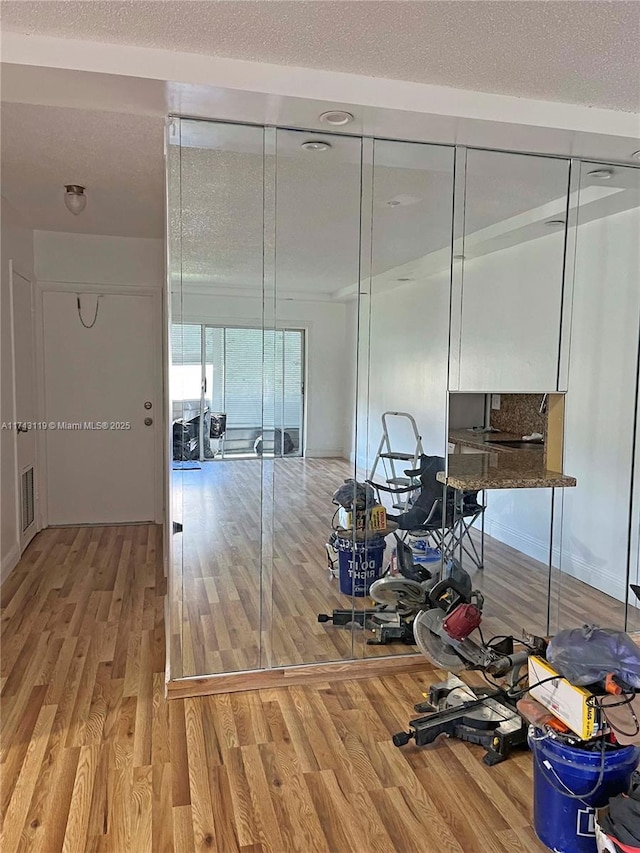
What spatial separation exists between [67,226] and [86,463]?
1894 millimetres

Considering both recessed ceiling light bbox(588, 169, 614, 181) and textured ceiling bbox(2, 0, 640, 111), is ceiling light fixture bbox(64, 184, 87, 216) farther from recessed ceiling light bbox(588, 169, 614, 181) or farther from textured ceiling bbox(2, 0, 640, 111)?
recessed ceiling light bbox(588, 169, 614, 181)

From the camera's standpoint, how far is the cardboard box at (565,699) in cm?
176

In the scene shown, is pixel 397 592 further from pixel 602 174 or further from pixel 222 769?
pixel 602 174

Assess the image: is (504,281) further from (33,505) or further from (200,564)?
(33,505)

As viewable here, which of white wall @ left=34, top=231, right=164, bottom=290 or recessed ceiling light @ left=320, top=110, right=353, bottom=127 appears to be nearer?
recessed ceiling light @ left=320, top=110, right=353, bottom=127

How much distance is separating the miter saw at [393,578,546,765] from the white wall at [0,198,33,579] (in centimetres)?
277

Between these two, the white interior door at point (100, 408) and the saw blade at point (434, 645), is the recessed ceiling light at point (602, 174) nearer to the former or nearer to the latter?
the saw blade at point (434, 645)

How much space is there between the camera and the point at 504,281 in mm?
3141

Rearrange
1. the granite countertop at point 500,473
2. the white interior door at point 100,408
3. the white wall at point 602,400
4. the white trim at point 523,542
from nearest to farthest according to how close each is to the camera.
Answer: the granite countertop at point 500,473, the white trim at point 523,542, the white wall at point 602,400, the white interior door at point 100,408

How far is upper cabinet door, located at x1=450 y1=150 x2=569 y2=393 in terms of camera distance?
119 inches

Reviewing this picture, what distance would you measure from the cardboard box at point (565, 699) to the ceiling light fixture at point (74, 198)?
3.29m

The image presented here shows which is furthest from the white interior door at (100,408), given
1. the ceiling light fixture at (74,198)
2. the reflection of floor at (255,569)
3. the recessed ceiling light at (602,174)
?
the recessed ceiling light at (602,174)

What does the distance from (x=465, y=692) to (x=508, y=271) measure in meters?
1.99

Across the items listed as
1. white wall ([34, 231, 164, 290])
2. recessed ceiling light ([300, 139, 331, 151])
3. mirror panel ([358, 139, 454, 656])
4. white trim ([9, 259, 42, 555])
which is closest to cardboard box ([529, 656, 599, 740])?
mirror panel ([358, 139, 454, 656])
